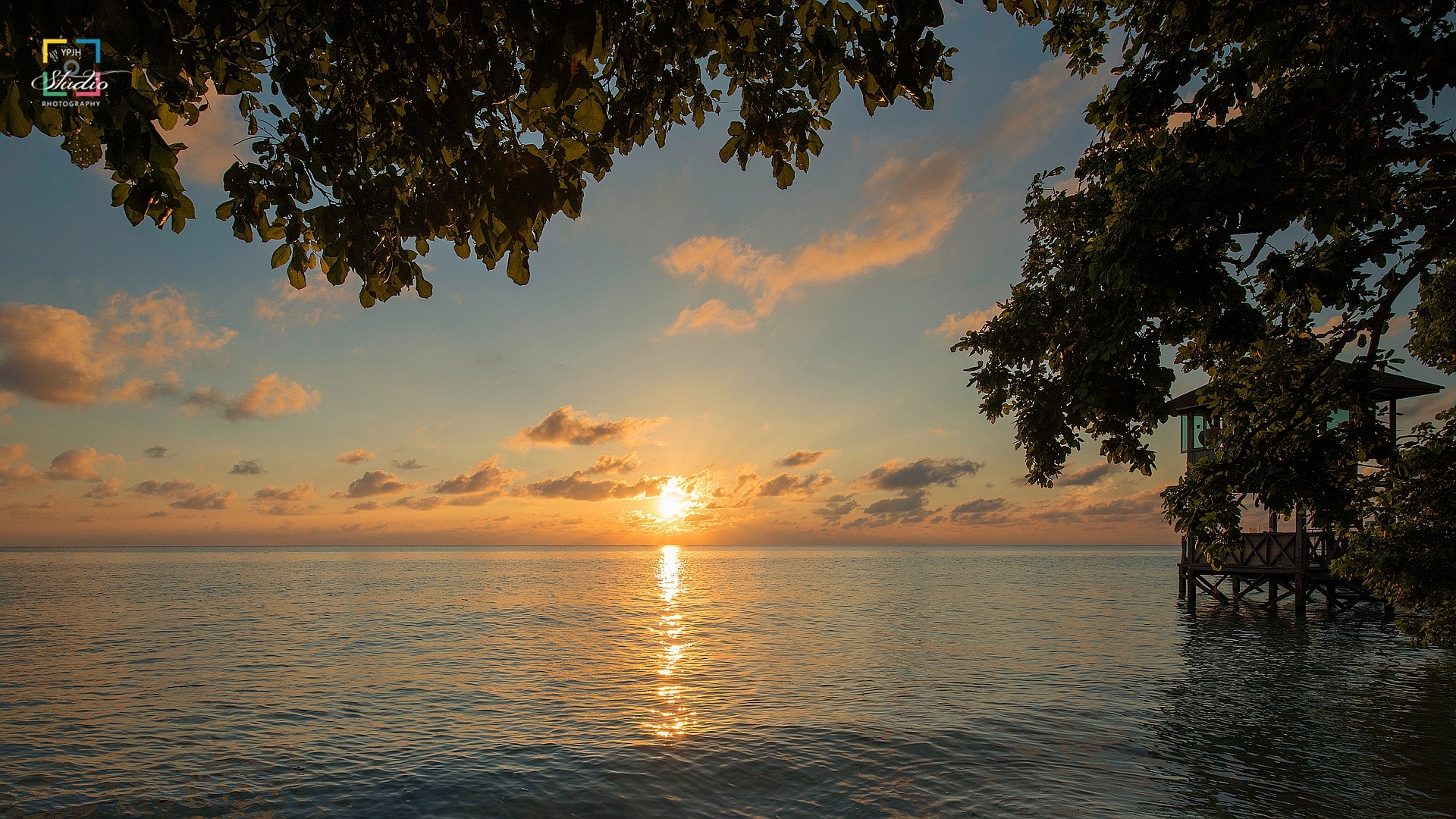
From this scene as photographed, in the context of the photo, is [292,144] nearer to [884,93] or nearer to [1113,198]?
[884,93]

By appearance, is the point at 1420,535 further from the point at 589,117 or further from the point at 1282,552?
the point at 1282,552

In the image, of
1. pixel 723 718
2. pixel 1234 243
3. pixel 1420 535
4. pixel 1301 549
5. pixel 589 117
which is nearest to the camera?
pixel 589 117

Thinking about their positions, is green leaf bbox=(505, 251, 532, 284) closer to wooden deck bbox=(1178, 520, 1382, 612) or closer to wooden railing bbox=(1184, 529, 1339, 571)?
wooden deck bbox=(1178, 520, 1382, 612)

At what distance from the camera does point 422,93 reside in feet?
14.4

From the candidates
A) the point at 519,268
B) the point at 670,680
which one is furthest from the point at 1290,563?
the point at 519,268

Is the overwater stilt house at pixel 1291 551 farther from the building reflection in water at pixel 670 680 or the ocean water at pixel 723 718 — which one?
the building reflection in water at pixel 670 680

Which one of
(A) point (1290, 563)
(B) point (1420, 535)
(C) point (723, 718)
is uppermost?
(B) point (1420, 535)

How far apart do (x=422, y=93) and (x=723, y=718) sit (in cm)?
1368

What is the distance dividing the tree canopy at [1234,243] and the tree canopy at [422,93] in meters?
3.59

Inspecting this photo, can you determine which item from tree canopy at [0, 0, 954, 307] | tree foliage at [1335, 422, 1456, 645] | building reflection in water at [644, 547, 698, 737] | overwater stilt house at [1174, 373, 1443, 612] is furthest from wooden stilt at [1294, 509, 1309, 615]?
tree canopy at [0, 0, 954, 307]

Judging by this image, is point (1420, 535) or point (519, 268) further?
point (1420, 535)

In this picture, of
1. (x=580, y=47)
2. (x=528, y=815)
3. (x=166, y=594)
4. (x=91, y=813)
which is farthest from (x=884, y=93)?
(x=166, y=594)

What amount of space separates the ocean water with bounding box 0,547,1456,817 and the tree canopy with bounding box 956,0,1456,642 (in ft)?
13.4

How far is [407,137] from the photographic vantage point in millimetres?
5223
